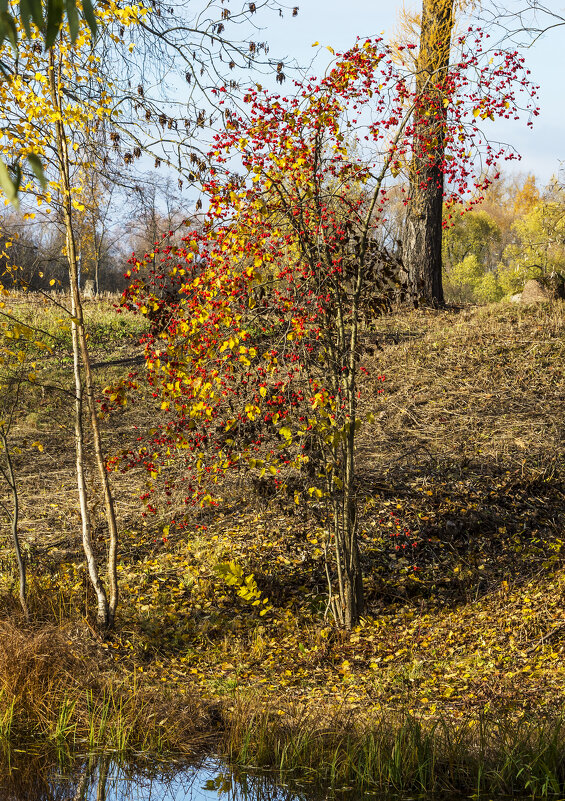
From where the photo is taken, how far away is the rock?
10328 mm

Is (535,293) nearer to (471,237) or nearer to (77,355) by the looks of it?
(77,355)

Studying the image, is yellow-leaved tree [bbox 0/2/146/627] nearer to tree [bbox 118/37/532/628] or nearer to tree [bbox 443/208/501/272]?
tree [bbox 118/37/532/628]

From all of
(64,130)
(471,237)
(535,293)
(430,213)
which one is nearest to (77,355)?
(64,130)

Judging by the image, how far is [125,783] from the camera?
3.26 metres

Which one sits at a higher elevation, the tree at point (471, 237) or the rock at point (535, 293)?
the tree at point (471, 237)

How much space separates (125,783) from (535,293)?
9.13 m

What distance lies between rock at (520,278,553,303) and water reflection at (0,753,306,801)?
8715 millimetres

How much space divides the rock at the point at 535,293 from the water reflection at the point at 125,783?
8.71 m

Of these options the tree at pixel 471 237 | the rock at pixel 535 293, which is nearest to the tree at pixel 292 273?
the rock at pixel 535 293

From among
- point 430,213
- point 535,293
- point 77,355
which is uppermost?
point 430,213

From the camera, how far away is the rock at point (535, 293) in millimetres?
10328

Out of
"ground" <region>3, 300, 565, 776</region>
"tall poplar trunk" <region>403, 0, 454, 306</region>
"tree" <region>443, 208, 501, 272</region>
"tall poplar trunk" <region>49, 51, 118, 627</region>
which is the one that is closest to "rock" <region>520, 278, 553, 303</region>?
"ground" <region>3, 300, 565, 776</region>

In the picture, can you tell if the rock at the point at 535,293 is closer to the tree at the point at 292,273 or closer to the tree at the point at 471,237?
the tree at the point at 292,273

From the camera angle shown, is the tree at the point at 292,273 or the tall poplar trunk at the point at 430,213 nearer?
the tree at the point at 292,273
